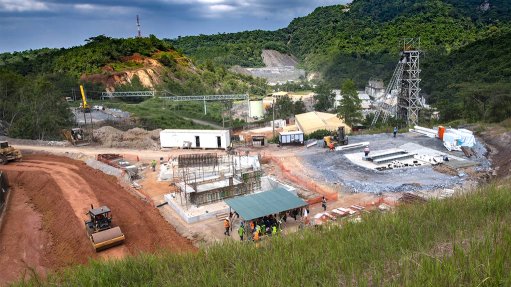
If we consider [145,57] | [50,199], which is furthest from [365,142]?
[145,57]

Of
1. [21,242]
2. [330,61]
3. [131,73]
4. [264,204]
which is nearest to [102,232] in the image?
[21,242]

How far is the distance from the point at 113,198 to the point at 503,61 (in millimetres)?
58625

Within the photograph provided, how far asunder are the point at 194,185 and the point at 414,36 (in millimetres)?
98688

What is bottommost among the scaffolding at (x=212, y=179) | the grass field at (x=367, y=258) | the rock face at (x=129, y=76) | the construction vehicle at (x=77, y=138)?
the scaffolding at (x=212, y=179)

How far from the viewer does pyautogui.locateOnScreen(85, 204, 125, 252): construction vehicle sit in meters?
16.7

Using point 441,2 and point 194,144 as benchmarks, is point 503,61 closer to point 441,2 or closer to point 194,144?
point 194,144

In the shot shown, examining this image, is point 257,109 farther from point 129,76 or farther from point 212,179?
point 212,179

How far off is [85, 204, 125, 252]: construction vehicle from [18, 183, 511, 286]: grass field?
33.0 ft

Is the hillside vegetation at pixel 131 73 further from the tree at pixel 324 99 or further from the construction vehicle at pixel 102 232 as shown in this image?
the construction vehicle at pixel 102 232

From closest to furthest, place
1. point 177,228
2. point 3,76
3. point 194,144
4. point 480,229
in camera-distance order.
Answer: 1. point 480,229
2. point 177,228
3. point 194,144
4. point 3,76

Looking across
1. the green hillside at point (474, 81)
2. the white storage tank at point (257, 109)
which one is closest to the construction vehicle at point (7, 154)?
the white storage tank at point (257, 109)

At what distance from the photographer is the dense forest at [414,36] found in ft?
185

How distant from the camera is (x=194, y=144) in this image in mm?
35344

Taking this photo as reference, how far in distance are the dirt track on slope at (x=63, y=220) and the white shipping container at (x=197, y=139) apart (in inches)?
334
